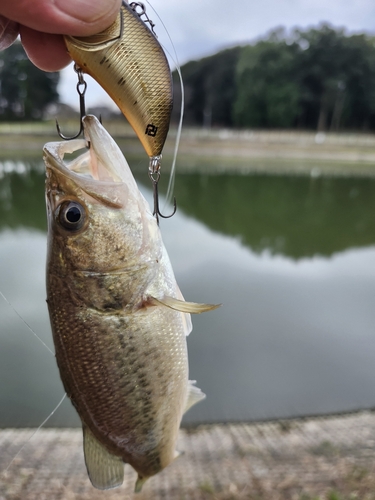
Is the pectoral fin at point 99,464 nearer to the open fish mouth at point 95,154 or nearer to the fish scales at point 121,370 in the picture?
the fish scales at point 121,370

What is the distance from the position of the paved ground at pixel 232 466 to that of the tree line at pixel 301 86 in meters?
37.6

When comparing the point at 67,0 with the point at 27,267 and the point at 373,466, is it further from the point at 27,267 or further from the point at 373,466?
the point at 27,267

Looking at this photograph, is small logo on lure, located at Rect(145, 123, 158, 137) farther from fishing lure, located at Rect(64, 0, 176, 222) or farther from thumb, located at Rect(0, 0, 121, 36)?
thumb, located at Rect(0, 0, 121, 36)

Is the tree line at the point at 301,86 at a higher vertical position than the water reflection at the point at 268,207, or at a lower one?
higher

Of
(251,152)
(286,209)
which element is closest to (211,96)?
(251,152)

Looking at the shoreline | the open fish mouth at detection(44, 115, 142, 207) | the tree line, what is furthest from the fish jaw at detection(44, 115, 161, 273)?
the tree line

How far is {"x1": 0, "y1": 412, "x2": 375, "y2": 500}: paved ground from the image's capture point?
2719 millimetres

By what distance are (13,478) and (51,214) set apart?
8.49 ft

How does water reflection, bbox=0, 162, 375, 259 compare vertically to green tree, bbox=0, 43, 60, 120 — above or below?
below

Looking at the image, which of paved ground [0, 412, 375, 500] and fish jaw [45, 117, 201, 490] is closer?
fish jaw [45, 117, 201, 490]

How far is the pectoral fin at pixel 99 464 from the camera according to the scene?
1410 mm

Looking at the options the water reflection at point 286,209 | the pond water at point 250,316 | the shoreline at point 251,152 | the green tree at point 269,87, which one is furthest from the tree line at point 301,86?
the pond water at point 250,316

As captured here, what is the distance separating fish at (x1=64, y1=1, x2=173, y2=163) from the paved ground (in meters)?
2.64

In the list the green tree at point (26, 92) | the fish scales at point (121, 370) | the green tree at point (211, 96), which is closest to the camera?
the fish scales at point (121, 370)
